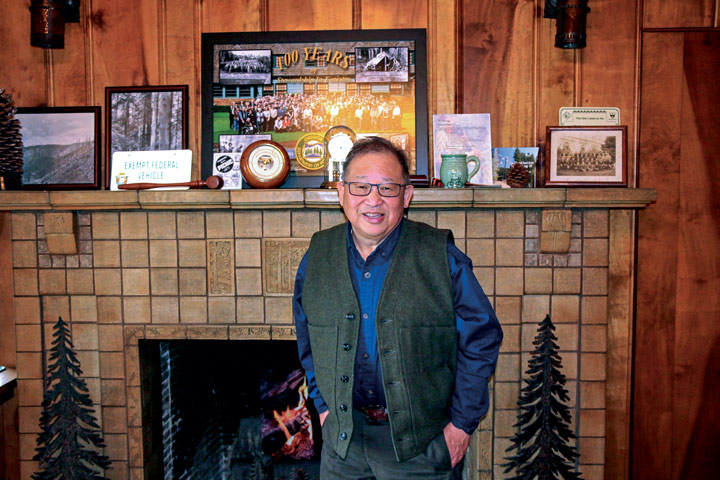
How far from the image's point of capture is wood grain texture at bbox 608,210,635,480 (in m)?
2.31

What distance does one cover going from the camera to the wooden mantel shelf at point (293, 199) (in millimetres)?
2061

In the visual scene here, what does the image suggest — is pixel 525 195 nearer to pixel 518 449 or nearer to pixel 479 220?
pixel 479 220

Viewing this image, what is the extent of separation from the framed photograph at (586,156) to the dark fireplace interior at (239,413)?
4.64ft

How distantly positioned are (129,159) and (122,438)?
1.20 m

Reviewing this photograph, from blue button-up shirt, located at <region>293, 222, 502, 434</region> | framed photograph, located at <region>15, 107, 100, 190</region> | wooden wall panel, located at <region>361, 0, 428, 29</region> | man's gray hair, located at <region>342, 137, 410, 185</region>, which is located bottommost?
blue button-up shirt, located at <region>293, 222, 502, 434</region>

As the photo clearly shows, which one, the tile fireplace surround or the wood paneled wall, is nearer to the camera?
the tile fireplace surround

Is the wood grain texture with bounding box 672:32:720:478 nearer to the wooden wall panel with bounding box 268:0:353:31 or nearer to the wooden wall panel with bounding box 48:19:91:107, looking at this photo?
the wooden wall panel with bounding box 268:0:353:31

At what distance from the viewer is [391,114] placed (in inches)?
92.7

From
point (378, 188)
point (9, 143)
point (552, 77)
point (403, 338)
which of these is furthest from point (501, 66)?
point (9, 143)

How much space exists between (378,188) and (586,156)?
120 cm

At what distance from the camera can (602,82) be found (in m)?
2.34

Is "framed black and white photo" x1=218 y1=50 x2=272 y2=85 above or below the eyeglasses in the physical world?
above

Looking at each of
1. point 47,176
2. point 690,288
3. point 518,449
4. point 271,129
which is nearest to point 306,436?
point 518,449

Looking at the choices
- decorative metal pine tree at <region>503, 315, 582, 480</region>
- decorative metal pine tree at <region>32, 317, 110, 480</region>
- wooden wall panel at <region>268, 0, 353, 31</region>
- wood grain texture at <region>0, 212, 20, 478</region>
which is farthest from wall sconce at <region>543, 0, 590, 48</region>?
wood grain texture at <region>0, 212, 20, 478</region>
